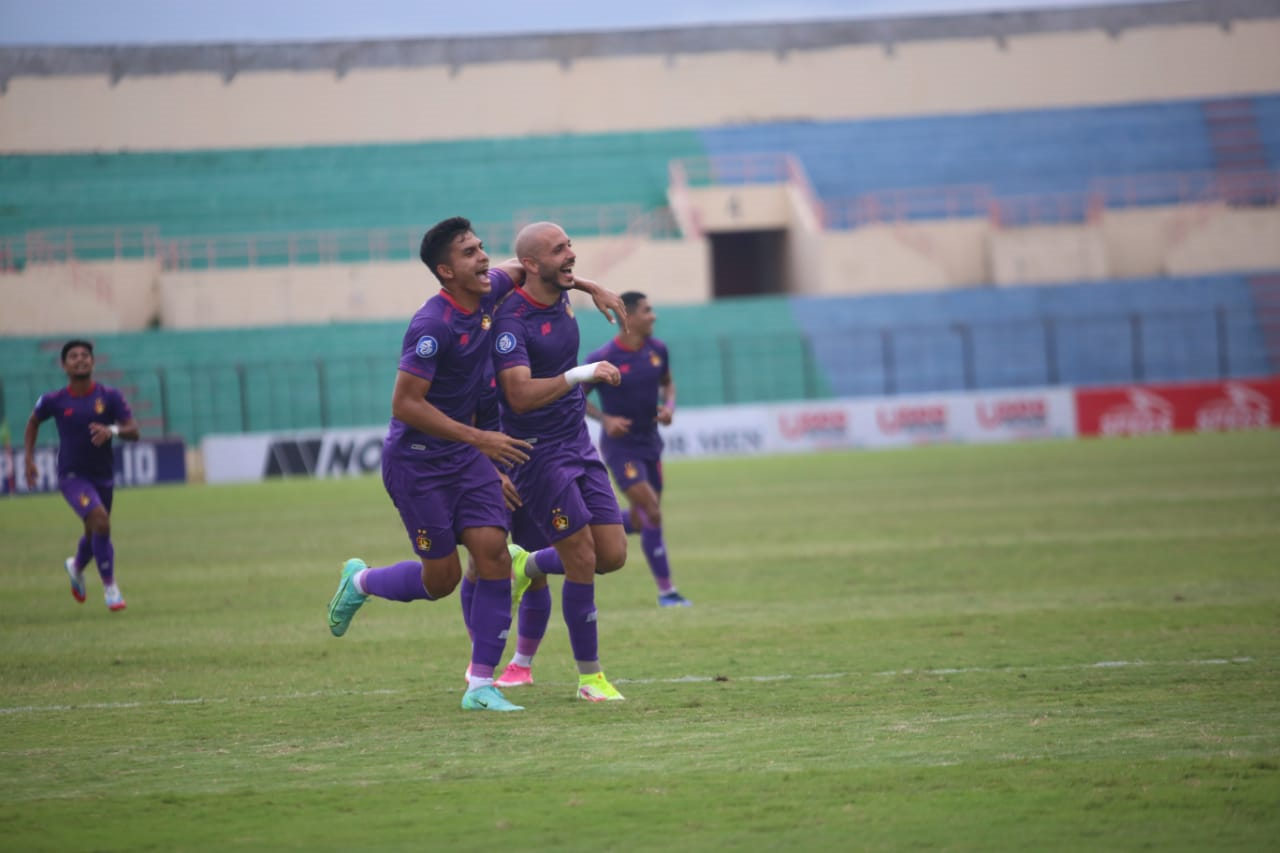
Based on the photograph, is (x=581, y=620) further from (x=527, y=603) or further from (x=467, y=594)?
(x=467, y=594)

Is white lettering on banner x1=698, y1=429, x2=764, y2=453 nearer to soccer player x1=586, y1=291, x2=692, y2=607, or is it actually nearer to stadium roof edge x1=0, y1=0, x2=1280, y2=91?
stadium roof edge x1=0, y1=0, x2=1280, y2=91

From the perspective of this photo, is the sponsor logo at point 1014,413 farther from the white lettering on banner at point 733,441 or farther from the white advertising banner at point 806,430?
the white lettering on banner at point 733,441

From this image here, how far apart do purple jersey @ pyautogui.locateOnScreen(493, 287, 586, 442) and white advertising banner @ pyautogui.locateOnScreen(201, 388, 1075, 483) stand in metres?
27.8

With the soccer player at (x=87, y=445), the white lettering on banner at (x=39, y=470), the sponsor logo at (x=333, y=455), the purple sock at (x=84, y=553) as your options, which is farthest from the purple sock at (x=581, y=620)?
the sponsor logo at (x=333, y=455)

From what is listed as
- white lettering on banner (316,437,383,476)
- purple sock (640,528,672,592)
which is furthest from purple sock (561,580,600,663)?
white lettering on banner (316,437,383,476)

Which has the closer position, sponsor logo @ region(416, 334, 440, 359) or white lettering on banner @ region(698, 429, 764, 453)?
sponsor logo @ region(416, 334, 440, 359)

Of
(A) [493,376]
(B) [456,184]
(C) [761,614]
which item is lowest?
(C) [761,614]

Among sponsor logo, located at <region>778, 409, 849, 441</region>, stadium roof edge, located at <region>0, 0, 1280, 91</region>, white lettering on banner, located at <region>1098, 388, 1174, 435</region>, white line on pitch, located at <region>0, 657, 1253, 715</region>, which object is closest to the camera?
white line on pitch, located at <region>0, 657, 1253, 715</region>

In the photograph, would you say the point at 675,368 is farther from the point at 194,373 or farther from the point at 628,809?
the point at 628,809

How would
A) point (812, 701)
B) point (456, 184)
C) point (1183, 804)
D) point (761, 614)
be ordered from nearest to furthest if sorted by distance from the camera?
point (1183, 804), point (812, 701), point (761, 614), point (456, 184)

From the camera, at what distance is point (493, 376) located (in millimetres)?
8891

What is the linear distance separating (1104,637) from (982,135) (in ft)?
143

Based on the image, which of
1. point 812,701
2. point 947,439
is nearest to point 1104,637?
point 812,701

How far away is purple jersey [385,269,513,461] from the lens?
8344 millimetres
